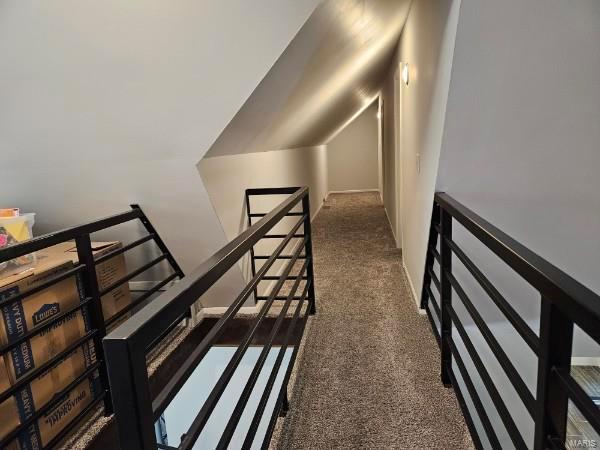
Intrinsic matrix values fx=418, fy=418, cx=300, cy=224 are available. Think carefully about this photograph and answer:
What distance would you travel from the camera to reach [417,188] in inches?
102

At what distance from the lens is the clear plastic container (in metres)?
1.77

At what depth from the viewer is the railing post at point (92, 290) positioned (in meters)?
1.81

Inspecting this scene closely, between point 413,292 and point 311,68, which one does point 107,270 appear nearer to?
point 311,68

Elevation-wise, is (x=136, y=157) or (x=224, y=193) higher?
(x=136, y=157)

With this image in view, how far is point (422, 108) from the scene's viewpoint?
233 cm

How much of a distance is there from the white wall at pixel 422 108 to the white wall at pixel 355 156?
19.3 feet

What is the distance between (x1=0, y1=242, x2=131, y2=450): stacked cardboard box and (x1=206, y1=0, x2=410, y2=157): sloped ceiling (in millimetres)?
918

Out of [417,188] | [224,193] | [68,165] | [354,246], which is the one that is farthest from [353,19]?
[354,246]

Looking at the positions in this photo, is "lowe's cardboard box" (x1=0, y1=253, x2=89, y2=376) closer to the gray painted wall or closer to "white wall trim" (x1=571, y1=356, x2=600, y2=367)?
the gray painted wall

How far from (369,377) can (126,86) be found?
173 cm

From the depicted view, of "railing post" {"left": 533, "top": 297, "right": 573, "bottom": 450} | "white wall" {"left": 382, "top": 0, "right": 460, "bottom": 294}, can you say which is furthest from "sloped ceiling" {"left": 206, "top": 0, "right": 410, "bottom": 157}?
"railing post" {"left": 533, "top": 297, "right": 573, "bottom": 450}

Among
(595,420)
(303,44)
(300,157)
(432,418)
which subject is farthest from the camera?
(300,157)

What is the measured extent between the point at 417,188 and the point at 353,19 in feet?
3.42

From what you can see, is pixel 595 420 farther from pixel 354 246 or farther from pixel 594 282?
pixel 354 246
